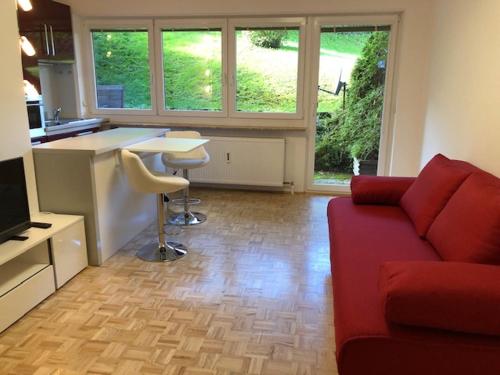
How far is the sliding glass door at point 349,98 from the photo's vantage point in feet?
15.8

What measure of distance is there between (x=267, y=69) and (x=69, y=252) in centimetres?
326

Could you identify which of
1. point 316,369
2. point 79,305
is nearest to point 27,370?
point 79,305

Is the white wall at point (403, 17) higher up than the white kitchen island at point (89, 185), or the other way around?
the white wall at point (403, 17)

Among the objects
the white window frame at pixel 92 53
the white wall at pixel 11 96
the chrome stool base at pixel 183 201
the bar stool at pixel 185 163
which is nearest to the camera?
the white wall at pixel 11 96

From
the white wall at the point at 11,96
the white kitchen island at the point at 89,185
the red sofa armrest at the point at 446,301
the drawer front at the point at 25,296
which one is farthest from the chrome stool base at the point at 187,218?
the red sofa armrest at the point at 446,301

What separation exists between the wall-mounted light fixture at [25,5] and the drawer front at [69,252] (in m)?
2.74

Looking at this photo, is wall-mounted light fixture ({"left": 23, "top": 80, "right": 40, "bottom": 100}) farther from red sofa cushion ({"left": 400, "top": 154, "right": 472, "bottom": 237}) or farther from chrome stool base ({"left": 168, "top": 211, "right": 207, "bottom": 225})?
red sofa cushion ({"left": 400, "top": 154, "right": 472, "bottom": 237})

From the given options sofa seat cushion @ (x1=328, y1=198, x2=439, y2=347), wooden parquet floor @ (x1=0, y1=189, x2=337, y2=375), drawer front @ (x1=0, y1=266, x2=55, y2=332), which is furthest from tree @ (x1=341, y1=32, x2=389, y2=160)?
drawer front @ (x1=0, y1=266, x2=55, y2=332)

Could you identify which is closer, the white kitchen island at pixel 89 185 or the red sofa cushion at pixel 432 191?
the red sofa cushion at pixel 432 191

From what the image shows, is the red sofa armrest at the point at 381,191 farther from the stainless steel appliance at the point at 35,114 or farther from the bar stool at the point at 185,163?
the stainless steel appliance at the point at 35,114

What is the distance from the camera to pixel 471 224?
1.93m

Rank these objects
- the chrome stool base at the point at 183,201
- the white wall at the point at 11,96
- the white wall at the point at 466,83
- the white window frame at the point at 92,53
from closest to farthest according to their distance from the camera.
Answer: the white wall at the point at 466,83, the white wall at the point at 11,96, the chrome stool base at the point at 183,201, the white window frame at the point at 92,53

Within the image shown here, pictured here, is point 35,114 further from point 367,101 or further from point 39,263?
point 367,101

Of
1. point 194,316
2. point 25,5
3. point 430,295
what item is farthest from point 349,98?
point 430,295
